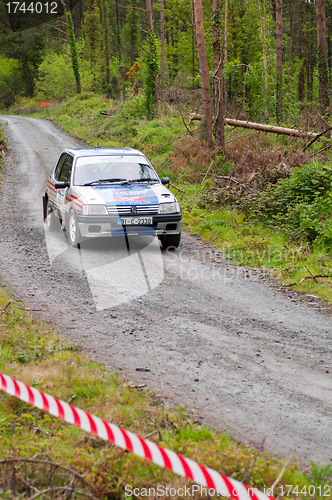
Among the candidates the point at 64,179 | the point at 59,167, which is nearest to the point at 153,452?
the point at 64,179

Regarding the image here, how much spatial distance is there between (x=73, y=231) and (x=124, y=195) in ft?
4.14

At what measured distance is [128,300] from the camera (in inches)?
253

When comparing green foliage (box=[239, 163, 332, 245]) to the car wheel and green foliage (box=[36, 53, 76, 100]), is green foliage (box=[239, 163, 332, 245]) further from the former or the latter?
green foliage (box=[36, 53, 76, 100])

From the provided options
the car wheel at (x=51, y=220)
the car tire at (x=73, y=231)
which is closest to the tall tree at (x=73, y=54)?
the car wheel at (x=51, y=220)

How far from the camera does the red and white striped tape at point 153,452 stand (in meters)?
2.52

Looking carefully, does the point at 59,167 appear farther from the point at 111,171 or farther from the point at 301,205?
the point at 301,205

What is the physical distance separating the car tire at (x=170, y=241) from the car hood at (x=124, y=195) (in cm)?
78

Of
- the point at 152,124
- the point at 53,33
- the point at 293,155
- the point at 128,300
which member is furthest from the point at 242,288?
the point at 53,33

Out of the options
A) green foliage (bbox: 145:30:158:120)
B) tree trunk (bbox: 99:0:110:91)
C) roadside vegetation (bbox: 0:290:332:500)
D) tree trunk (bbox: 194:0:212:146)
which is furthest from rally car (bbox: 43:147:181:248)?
tree trunk (bbox: 99:0:110:91)

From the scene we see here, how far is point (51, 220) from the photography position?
35.7ft

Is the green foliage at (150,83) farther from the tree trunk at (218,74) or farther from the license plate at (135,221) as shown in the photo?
the license plate at (135,221)

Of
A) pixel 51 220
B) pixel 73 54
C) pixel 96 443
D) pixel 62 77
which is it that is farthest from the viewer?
pixel 62 77

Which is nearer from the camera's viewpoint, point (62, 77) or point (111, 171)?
point (111, 171)

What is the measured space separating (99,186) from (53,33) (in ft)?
192
